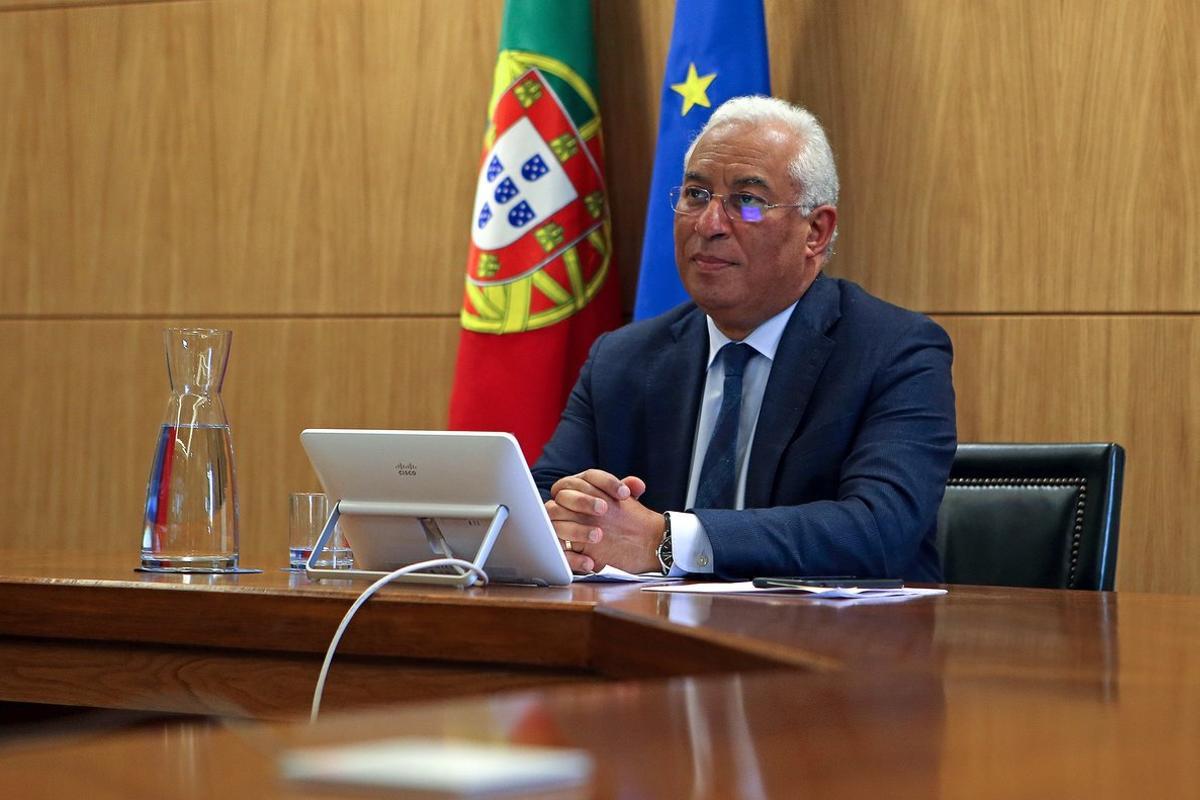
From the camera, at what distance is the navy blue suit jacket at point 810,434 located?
2.23m

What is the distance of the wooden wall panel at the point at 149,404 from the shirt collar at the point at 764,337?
1420mm

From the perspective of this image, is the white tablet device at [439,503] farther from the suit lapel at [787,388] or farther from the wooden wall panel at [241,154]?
the wooden wall panel at [241,154]

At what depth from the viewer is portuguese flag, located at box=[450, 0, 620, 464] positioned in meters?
3.57

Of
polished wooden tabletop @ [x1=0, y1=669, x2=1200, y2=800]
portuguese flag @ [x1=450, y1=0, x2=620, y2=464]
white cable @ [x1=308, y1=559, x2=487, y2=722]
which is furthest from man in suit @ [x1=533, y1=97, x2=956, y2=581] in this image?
polished wooden tabletop @ [x1=0, y1=669, x2=1200, y2=800]

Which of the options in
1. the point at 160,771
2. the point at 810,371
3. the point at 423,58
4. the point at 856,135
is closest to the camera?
the point at 160,771

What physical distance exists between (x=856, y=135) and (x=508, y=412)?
3.60 feet

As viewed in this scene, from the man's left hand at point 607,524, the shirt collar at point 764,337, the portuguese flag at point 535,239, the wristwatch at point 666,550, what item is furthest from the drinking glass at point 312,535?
the portuguese flag at point 535,239

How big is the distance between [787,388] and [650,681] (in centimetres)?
146

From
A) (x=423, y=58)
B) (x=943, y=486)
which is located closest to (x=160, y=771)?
(x=943, y=486)

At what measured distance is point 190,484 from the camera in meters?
1.99

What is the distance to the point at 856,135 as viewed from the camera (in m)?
3.65

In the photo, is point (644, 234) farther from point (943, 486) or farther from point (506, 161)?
point (943, 486)

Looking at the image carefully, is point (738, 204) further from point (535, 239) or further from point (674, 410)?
point (535, 239)

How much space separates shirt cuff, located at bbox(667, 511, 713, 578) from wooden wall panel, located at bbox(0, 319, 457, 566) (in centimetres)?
200
